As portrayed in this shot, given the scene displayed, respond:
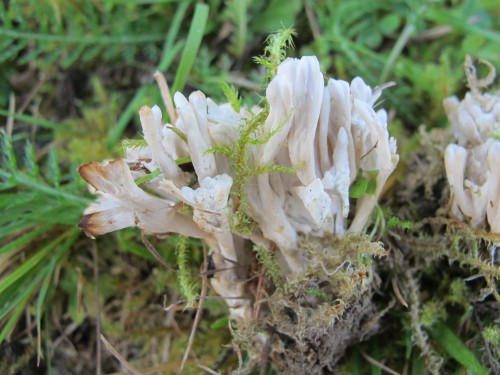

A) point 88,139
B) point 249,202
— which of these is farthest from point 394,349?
point 88,139

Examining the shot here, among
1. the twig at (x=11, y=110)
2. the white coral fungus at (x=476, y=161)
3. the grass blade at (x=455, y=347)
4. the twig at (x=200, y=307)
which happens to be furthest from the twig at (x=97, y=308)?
the white coral fungus at (x=476, y=161)

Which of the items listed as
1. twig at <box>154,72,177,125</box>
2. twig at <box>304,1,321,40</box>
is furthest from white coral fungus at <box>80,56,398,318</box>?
twig at <box>304,1,321,40</box>

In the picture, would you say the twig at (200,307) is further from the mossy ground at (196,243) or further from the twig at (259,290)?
the twig at (259,290)

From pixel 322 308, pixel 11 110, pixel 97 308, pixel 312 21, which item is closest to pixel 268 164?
pixel 322 308

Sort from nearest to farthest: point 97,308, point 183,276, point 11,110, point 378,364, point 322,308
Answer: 1. point 322,308
2. point 183,276
3. point 378,364
4. point 97,308
5. point 11,110

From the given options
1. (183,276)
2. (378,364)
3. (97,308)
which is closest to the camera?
(183,276)

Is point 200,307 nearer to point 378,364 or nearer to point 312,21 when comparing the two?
point 378,364
